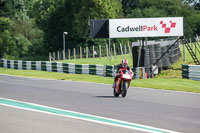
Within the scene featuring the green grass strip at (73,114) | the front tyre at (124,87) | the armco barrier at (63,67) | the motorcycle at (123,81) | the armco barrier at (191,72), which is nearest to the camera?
the green grass strip at (73,114)

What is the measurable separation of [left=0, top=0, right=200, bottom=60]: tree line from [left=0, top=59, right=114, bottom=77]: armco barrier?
29.7 m

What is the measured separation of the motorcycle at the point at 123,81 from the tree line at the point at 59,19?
166 ft

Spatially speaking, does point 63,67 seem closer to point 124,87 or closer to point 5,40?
point 124,87

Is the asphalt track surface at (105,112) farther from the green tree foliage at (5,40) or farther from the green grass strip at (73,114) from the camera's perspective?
the green tree foliage at (5,40)

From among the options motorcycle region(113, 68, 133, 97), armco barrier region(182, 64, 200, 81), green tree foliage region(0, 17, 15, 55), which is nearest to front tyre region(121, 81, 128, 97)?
motorcycle region(113, 68, 133, 97)

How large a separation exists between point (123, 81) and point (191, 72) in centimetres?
1220

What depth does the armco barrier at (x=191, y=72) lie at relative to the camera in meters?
26.7

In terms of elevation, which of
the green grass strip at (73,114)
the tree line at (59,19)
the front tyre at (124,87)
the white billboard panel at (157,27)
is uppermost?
the tree line at (59,19)

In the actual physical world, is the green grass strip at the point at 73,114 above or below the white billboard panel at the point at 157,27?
below

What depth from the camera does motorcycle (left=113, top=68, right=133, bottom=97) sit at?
15.9 meters

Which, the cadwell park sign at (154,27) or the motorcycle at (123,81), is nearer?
the motorcycle at (123,81)

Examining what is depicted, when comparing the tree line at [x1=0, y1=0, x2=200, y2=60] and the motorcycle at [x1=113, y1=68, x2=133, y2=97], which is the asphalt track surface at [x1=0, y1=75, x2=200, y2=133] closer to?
the motorcycle at [x1=113, y1=68, x2=133, y2=97]

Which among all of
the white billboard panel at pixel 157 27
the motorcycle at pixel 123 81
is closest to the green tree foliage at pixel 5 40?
the white billboard panel at pixel 157 27

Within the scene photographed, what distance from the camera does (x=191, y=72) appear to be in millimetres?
27312
